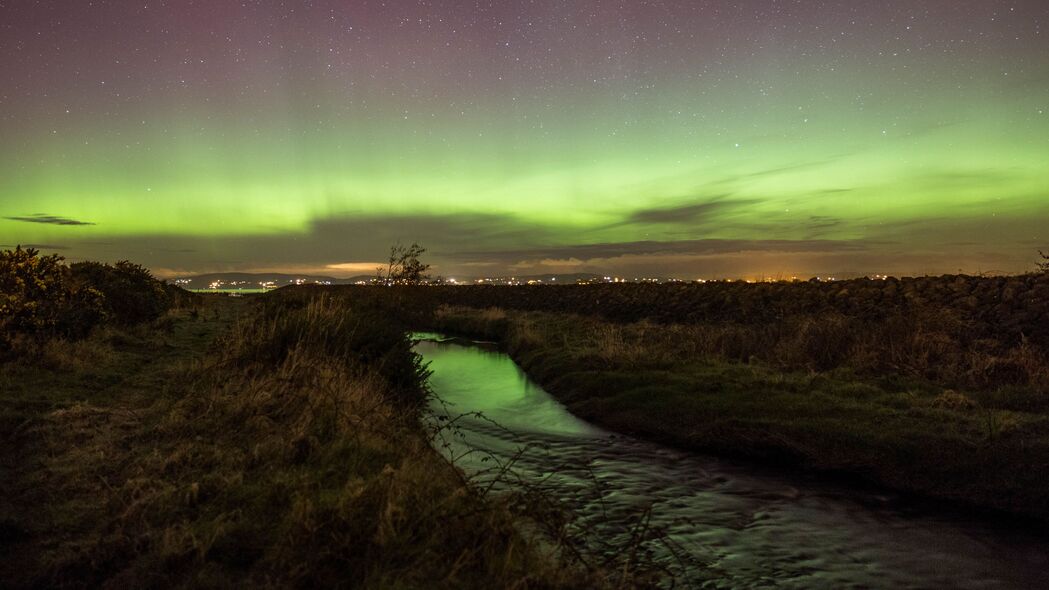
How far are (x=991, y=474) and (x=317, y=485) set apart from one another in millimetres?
10451

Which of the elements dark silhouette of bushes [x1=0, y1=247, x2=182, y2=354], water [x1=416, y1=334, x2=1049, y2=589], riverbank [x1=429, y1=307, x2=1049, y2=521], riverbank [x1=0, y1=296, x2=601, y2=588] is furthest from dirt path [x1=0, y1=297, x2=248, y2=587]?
riverbank [x1=429, y1=307, x2=1049, y2=521]

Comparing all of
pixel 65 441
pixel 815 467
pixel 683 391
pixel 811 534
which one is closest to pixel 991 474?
pixel 815 467

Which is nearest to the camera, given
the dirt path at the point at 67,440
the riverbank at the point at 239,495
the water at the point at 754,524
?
the riverbank at the point at 239,495

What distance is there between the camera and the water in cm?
774

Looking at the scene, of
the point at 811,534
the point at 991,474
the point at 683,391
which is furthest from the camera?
the point at 683,391

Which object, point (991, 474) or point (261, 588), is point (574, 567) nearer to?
point (261, 588)

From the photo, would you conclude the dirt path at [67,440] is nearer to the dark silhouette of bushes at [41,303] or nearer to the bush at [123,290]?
the dark silhouette of bushes at [41,303]

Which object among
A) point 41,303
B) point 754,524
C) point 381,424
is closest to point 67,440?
point 381,424

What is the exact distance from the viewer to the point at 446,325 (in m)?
48.8

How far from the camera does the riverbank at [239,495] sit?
4.95m

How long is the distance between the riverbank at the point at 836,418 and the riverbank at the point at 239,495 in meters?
6.84

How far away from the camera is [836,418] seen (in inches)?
Result: 522

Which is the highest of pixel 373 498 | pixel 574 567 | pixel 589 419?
pixel 373 498

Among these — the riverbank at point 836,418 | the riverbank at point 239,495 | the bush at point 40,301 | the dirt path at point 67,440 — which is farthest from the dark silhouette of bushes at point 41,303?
the riverbank at point 836,418
